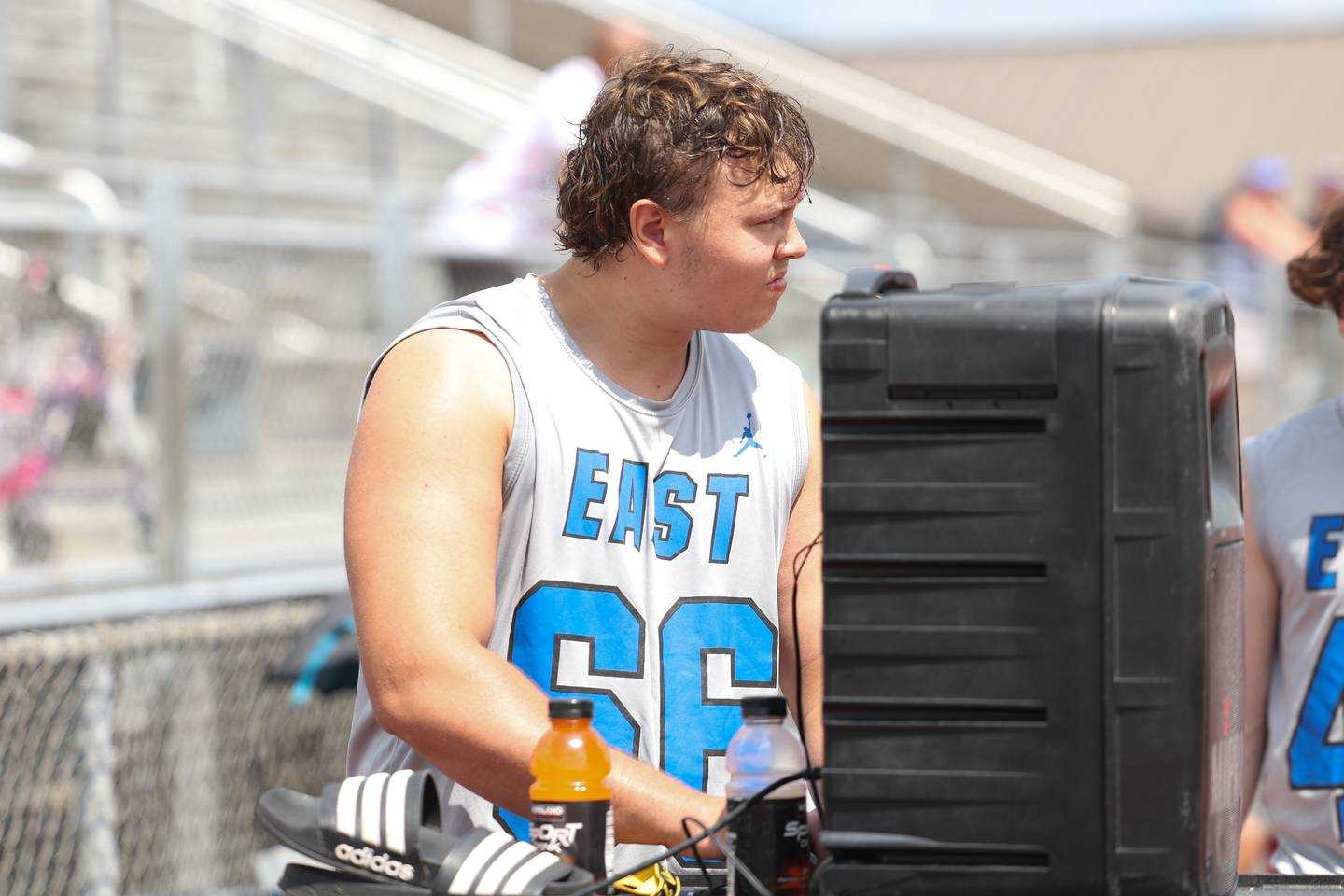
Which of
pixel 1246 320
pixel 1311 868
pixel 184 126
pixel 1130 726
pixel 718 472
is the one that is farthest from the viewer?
pixel 1246 320

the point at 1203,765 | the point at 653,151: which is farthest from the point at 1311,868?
the point at 653,151

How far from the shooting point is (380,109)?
36.0 ft

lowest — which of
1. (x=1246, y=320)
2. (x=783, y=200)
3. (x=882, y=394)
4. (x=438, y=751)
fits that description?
(x=438, y=751)

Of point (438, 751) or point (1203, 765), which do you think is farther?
point (438, 751)

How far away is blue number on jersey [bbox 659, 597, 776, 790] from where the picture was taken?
8.35 feet

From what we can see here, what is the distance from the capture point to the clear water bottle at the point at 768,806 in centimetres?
192

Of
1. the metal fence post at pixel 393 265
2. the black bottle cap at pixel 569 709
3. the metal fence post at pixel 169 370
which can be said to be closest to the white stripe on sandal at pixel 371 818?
the black bottle cap at pixel 569 709

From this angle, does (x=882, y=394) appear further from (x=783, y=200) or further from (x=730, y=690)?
(x=730, y=690)

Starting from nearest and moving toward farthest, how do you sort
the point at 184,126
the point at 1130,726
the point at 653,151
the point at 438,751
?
1. the point at 1130,726
2. the point at 438,751
3. the point at 653,151
4. the point at 184,126

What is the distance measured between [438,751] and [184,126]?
8.18 m

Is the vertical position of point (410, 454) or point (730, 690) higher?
point (410, 454)

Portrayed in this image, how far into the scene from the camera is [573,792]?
1.90 m

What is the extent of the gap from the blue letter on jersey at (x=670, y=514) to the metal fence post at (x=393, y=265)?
3.62 m

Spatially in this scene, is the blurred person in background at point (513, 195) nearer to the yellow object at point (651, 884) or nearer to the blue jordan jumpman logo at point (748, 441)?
the blue jordan jumpman logo at point (748, 441)
